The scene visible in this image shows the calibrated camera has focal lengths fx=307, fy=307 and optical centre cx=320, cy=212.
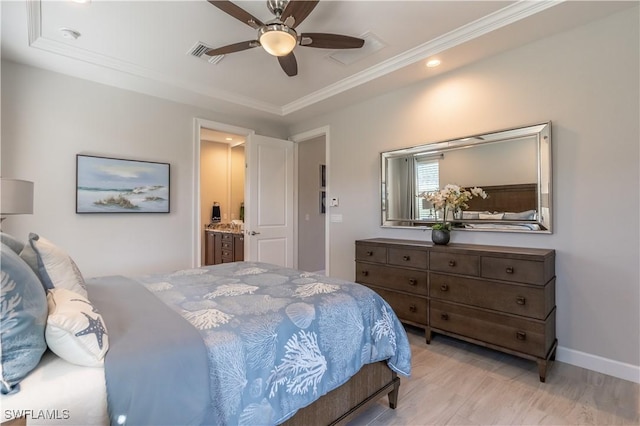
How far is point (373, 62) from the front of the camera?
3070 mm

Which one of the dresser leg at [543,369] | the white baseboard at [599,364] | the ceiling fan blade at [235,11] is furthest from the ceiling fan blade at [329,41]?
the white baseboard at [599,364]

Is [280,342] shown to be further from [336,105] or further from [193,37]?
[336,105]

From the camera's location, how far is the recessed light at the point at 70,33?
2.48 metres

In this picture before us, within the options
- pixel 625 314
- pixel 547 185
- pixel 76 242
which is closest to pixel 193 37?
pixel 76 242

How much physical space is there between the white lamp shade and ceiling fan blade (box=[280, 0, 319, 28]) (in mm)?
2047

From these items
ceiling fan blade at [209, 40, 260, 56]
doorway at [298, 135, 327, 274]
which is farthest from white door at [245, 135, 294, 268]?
ceiling fan blade at [209, 40, 260, 56]

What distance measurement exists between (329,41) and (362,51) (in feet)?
2.29

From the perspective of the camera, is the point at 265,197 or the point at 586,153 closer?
the point at 586,153

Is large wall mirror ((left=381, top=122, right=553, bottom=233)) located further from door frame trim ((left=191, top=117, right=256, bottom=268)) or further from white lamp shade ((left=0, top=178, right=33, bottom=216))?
white lamp shade ((left=0, top=178, right=33, bottom=216))

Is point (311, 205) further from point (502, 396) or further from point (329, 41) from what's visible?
point (502, 396)

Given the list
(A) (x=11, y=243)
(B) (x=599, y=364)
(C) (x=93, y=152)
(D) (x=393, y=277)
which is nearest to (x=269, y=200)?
(C) (x=93, y=152)

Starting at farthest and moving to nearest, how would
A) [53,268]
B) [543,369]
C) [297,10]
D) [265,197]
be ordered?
[265,197] < [543,369] < [297,10] < [53,268]

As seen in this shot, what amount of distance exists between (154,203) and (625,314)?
4440 mm

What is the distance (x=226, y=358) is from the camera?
1154mm
